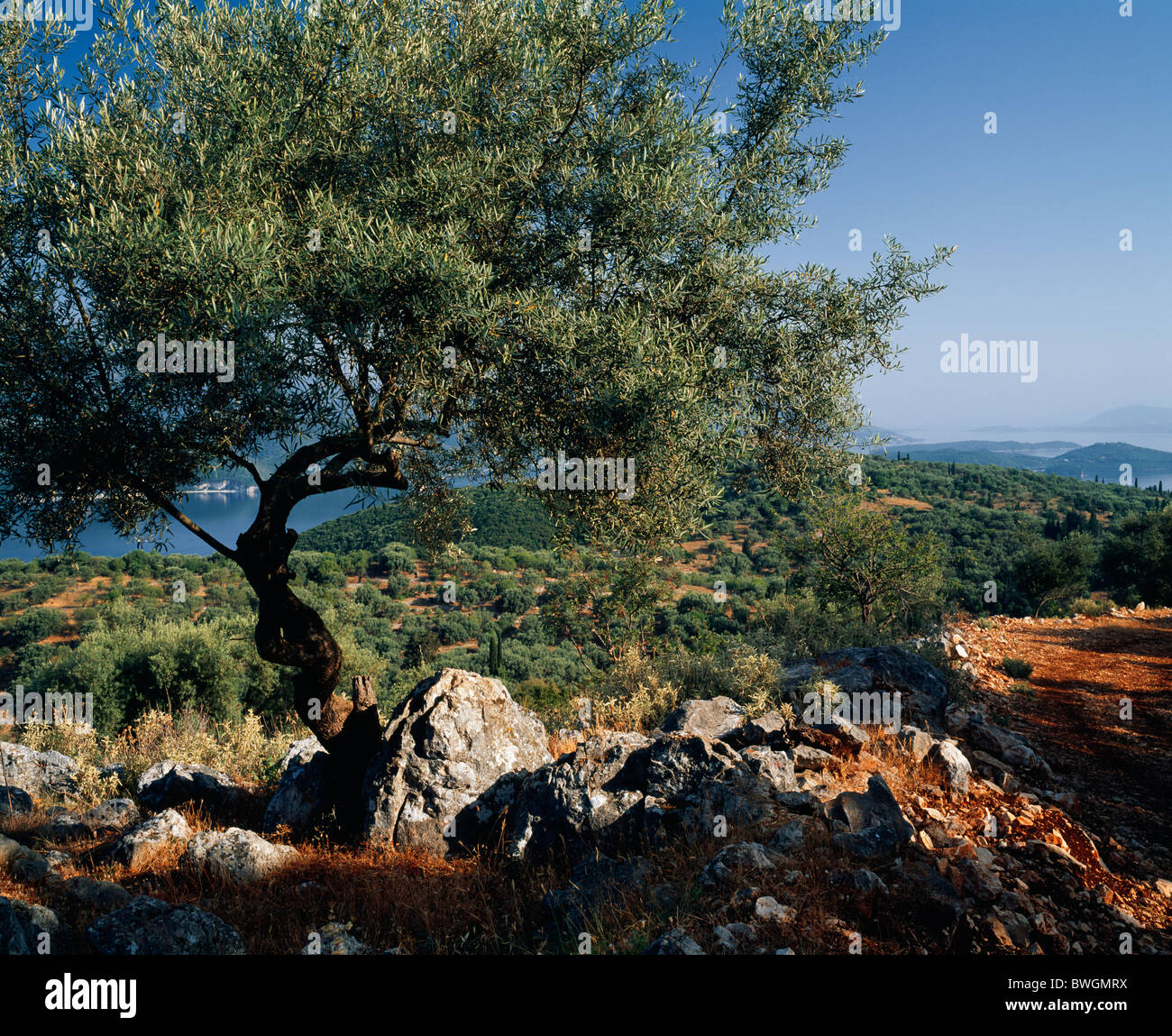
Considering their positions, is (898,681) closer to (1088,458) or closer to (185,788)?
(185,788)

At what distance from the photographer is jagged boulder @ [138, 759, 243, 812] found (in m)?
9.20

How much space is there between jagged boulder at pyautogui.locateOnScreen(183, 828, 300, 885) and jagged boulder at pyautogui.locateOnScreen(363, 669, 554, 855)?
3.57 ft

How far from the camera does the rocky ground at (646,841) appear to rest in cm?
489

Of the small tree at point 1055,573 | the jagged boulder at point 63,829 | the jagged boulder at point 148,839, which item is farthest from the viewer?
the small tree at point 1055,573

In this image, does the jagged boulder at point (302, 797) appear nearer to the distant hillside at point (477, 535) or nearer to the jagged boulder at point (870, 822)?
the jagged boulder at point (870, 822)

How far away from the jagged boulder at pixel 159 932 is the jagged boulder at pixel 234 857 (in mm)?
1497

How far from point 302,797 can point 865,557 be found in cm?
1532

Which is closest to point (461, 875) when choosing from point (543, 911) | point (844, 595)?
point (543, 911)

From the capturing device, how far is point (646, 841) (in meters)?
6.38

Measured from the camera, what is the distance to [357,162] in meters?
6.72

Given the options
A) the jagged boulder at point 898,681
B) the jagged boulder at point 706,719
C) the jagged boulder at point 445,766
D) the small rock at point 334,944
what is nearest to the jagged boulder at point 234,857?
the jagged boulder at point 445,766
